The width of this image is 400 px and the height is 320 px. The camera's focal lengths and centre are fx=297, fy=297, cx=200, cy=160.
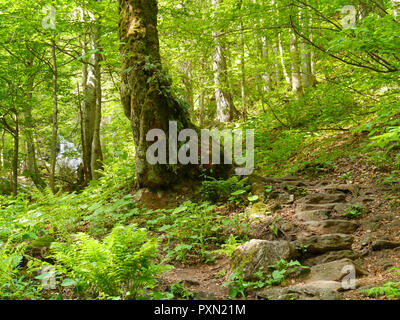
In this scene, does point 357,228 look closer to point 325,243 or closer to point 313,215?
point 313,215

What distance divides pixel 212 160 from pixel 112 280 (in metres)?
4.18

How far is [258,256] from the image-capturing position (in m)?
3.74

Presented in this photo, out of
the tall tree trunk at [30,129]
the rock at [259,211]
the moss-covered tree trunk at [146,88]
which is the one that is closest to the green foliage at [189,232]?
the rock at [259,211]

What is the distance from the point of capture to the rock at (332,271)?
3348 millimetres

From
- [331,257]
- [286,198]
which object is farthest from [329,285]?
[286,198]

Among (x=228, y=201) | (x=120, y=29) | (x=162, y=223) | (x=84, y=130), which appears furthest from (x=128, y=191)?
(x=84, y=130)

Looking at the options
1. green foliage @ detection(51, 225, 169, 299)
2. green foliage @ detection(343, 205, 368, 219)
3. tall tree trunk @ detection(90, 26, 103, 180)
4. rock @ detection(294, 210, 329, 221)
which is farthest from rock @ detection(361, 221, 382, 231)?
tall tree trunk @ detection(90, 26, 103, 180)

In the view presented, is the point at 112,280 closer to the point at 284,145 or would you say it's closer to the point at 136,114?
the point at 136,114

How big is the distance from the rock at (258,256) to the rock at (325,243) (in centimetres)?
28

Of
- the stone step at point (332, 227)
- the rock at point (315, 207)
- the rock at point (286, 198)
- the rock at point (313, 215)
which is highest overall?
the rock at point (286, 198)

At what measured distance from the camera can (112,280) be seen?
9.19 feet

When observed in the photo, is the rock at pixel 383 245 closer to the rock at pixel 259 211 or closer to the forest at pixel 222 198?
the forest at pixel 222 198

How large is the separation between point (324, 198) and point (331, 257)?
196cm

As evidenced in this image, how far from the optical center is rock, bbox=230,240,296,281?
3.66 metres
